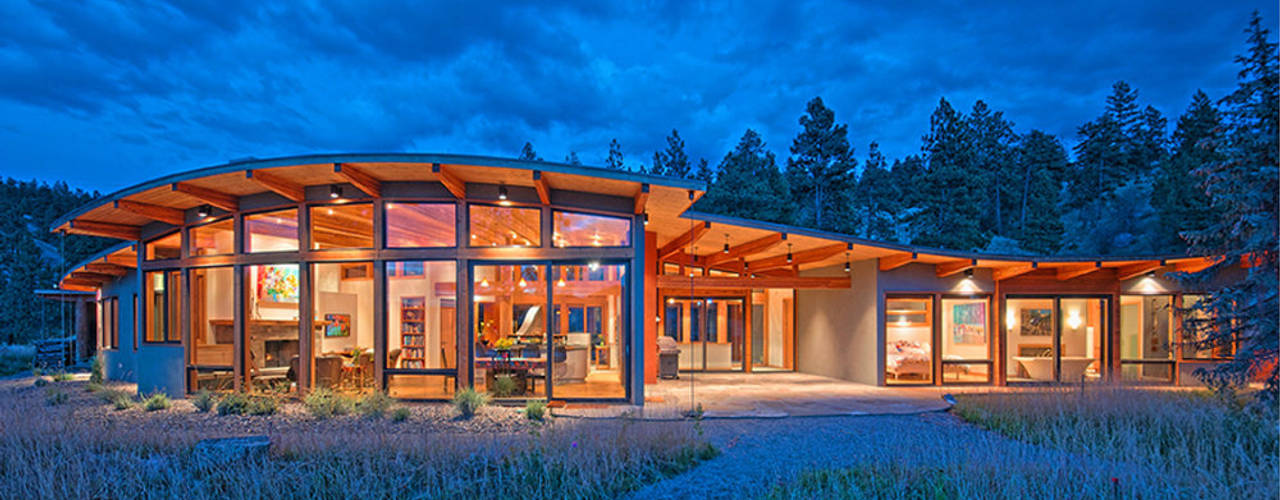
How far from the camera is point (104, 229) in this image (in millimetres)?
11867

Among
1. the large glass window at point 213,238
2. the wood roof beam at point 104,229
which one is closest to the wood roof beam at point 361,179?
the large glass window at point 213,238

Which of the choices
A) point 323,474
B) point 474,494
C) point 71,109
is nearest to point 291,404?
point 323,474

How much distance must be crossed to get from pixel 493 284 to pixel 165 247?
6979mm

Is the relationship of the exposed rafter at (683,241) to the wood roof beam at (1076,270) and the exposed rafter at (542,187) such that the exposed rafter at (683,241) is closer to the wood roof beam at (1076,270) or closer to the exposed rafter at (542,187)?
the exposed rafter at (542,187)

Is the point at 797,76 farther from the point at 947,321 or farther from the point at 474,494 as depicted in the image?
the point at 474,494

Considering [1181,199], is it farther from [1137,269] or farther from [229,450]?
[229,450]

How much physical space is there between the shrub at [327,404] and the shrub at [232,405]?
931 millimetres

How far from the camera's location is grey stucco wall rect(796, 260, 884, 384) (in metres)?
13.2

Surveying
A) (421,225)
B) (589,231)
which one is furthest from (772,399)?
(421,225)

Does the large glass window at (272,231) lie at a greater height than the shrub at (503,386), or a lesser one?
greater

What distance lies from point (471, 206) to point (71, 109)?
130 meters

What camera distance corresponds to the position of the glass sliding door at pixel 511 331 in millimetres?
9828

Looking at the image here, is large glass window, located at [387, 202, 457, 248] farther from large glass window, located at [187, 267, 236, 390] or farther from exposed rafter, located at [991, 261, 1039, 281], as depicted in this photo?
exposed rafter, located at [991, 261, 1039, 281]

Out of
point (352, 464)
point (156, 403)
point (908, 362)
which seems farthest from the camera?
point (908, 362)
